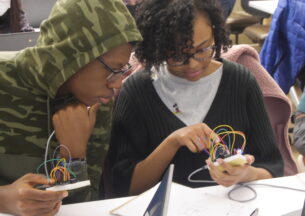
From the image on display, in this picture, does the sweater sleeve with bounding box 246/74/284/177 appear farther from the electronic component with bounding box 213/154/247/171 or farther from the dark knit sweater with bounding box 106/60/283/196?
the electronic component with bounding box 213/154/247/171

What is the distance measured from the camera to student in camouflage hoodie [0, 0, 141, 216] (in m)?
1.11

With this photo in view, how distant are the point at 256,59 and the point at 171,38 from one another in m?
0.41

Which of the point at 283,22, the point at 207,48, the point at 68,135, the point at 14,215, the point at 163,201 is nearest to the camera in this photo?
the point at 163,201

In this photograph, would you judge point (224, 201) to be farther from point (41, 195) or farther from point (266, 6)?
point (266, 6)

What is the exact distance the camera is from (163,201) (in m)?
0.77

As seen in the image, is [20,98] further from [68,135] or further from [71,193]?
[71,193]

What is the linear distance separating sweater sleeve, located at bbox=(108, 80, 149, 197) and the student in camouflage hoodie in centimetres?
15

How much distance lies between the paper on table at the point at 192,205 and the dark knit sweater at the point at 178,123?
0.77 ft

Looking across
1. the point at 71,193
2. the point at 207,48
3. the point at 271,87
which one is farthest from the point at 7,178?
the point at 271,87

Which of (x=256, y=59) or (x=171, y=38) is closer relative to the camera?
(x=171, y=38)

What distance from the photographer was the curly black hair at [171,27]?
1.36 metres

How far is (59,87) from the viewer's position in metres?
1.18

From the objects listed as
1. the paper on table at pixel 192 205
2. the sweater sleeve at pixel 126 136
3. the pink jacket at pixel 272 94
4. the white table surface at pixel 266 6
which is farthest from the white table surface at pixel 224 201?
the white table surface at pixel 266 6

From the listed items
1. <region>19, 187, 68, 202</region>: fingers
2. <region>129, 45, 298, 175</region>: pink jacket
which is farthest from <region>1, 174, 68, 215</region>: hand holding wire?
<region>129, 45, 298, 175</region>: pink jacket
